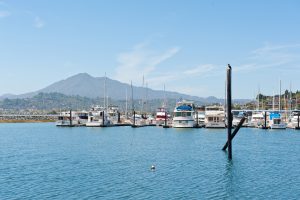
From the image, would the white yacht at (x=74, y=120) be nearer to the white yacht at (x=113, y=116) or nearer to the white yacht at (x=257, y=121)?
the white yacht at (x=113, y=116)

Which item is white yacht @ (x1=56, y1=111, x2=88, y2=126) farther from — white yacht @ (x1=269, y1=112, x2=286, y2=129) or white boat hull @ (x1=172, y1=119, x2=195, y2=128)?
white yacht @ (x1=269, y1=112, x2=286, y2=129)

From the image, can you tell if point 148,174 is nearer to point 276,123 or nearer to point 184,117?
point 184,117

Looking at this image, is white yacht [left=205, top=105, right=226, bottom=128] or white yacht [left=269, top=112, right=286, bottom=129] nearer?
white yacht [left=269, top=112, right=286, bottom=129]

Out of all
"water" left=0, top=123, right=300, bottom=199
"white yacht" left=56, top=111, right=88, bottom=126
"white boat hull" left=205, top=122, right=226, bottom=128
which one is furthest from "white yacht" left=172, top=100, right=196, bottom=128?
"water" left=0, top=123, right=300, bottom=199

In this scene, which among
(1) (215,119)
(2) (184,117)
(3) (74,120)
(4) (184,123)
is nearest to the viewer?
(2) (184,117)

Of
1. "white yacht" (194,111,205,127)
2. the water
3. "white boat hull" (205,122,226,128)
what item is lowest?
the water

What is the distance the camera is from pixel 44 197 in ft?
105

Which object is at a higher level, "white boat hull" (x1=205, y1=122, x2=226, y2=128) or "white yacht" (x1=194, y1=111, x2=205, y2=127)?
"white yacht" (x1=194, y1=111, x2=205, y2=127)

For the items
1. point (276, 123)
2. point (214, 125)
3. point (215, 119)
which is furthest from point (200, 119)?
point (276, 123)

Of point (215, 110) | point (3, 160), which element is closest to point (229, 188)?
point (3, 160)

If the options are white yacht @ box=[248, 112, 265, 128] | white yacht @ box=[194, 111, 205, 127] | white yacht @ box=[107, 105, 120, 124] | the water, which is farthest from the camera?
white yacht @ box=[107, 105, 120, 124]

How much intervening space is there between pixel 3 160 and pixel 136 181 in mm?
22599

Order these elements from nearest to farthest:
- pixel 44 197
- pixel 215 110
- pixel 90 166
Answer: pixel 44 197, pixel 90 166, pixel 215 110

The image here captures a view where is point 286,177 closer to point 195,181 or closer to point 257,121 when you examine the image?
point 195,181
